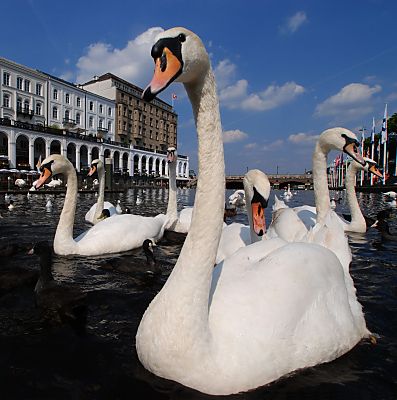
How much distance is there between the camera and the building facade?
49.2m

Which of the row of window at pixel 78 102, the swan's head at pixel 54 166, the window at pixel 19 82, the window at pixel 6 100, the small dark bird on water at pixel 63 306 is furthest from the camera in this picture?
the row of window at pixel 78 102

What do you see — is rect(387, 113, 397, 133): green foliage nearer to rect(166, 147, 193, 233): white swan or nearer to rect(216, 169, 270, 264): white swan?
rect(166, 147, 193, 233): white swan

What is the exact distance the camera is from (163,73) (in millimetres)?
1951

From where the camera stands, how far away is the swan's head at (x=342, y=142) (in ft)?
21.5

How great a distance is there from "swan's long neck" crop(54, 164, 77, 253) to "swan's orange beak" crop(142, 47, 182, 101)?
16.8 ft

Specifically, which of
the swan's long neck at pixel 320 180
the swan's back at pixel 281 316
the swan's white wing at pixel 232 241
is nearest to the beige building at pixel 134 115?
the swan's long neck at pixel 320 180

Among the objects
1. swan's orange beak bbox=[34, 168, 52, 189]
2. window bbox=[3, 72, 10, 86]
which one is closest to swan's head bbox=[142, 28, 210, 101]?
swan's orange beak bbox=[34, 168, 52, 189]

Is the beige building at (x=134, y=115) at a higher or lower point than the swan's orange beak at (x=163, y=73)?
higher

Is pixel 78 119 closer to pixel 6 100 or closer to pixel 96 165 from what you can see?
pixel 6 100

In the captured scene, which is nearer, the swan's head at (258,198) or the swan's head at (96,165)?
the swan's head at (258,198)

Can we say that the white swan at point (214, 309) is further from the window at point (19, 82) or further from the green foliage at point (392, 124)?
the green foliage at point (392, 124)

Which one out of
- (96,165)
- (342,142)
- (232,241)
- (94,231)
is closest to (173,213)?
(94,231)

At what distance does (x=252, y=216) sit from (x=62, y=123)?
210ft

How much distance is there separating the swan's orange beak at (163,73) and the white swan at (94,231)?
16.7 ft
